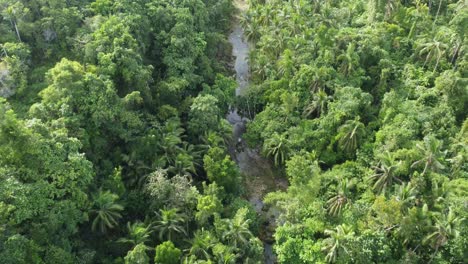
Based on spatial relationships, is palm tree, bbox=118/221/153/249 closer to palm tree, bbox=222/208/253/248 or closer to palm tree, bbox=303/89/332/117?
palm tree, bbox=222/208/253/248

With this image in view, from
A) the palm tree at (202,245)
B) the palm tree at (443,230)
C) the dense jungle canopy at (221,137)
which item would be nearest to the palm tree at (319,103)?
the dense jungle canopy at (221,137)

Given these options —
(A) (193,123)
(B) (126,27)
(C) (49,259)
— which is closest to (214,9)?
(B) (126,27)

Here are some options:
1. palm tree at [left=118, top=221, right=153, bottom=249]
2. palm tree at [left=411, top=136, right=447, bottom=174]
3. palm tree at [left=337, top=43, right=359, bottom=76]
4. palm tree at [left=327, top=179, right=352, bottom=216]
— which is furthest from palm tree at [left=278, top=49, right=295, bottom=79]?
palm tree at [left=118, top=221, right=153, bottom=249]

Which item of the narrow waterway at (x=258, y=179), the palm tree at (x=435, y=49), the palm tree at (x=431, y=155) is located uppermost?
the palm tree at (x=435, y=49)

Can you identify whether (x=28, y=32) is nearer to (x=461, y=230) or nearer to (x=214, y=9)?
(x=214, y=9)

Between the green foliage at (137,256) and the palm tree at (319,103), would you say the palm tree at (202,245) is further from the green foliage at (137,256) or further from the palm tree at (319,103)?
the palm tree at (319,103)
